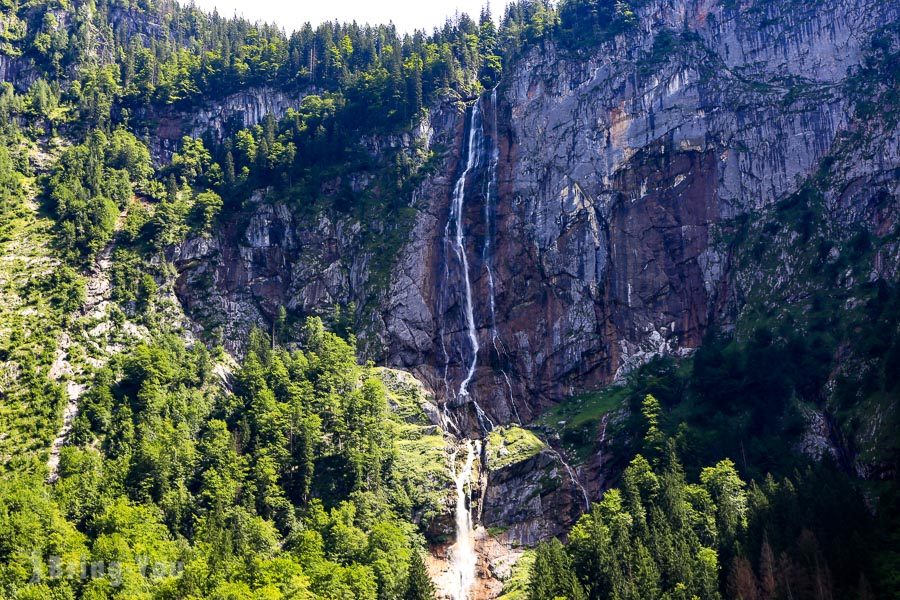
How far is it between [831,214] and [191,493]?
262ft

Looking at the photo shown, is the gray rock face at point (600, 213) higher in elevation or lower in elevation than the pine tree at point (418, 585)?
higher

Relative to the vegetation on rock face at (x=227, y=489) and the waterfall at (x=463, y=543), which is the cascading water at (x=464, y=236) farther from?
the vegetation on rock face at (x=227, y=489)

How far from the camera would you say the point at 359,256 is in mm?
132000

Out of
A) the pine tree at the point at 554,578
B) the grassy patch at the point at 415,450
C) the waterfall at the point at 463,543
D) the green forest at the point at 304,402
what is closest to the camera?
the pine tree at the point at 554,578

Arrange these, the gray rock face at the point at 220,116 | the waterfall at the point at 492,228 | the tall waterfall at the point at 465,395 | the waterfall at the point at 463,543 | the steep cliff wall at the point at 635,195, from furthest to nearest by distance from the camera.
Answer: the gray rock face at the point at 220,116 < the waterfall at the point at 492,228 < the steep cliff wall at the point at 635,195 < the tall waterfall at the point at 465,395 < the waterfall at the point at 463,543

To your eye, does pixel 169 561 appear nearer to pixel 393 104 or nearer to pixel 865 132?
pixel 393 104

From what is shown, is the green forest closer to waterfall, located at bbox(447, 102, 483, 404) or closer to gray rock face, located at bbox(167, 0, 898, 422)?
gray rock face, located at bbox(167, 0, 898, 422)

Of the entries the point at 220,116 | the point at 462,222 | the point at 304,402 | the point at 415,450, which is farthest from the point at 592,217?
the point at 220,116

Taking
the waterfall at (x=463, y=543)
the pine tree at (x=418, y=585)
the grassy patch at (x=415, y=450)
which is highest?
the grassy patch at (x=415, y=450)

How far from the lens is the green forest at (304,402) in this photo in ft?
262

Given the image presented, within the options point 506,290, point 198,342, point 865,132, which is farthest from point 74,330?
point 865,132

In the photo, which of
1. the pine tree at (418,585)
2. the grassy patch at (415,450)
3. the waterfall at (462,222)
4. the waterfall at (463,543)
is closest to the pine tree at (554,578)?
the pine tree at (418,585)

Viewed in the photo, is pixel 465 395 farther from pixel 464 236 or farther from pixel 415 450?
pixel 464 236

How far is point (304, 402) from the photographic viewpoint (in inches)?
4269
